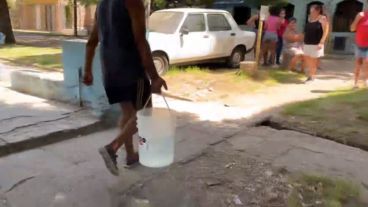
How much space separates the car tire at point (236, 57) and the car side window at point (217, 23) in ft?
2.53

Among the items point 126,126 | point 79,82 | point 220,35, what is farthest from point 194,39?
point 126,126

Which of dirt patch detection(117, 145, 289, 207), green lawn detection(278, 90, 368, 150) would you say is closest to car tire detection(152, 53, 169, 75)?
green lawn detection(278, 90, 368, 150)

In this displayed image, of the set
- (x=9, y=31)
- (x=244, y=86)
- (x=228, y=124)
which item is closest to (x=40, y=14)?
(x=9, y=31)

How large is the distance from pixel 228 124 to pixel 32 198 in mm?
3121

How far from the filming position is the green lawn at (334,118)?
563 centimetres

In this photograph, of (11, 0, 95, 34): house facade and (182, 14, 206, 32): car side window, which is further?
(11, 0, 95, 34): house facade

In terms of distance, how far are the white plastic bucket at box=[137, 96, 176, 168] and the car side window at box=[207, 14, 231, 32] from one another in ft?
26.4

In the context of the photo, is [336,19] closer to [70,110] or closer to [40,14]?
[70,110]

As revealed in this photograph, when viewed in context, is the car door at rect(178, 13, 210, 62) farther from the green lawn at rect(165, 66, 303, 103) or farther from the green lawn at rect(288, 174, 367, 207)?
the green lawn at rect(288, 174, 367, 207)

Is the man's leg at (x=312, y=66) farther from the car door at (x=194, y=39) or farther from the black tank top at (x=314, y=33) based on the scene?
the car door at (x=194, y=39)

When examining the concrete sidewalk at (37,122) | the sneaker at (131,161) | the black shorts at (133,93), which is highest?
the black shorts at (133,93)

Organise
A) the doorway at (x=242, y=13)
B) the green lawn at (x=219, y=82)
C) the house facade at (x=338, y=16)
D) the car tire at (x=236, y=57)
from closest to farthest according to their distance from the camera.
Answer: the green lawn at (x=219, y=82), the car tire at (x=236, y=57), the house facade at (x=338, y=16), the doorway at (x=242, y=13)

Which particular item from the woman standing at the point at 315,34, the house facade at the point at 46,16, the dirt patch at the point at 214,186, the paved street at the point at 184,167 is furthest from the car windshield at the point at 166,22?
the house facade at the point at 46,16

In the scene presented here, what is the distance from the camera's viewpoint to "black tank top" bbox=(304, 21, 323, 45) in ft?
30.8
